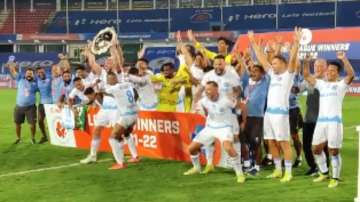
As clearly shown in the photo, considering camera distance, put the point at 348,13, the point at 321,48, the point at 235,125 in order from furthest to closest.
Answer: the point at 348,13 → the point at 321,48 → the point at 235,125

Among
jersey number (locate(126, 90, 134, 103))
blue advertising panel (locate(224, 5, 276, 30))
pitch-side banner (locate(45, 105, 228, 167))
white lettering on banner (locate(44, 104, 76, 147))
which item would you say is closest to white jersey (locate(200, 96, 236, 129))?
pitch-side banner (locate(45, 105, 228, 167))

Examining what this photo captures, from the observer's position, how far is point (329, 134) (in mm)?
9820

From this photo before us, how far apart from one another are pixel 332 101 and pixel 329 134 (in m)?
0.49

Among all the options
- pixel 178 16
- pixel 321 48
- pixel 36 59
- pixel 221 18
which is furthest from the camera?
pixel 178 16

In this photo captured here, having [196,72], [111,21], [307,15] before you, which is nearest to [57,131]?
[196,72]

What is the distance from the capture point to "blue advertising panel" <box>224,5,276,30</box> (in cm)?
5388

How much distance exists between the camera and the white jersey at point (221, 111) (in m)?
10.5

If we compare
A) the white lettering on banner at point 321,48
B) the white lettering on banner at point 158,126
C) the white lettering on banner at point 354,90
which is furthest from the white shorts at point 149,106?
the white lettering on banner at point 321,48

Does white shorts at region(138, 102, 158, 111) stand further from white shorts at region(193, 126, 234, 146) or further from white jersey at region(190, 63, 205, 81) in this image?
white shorts at region(193, 126, 234, 146)

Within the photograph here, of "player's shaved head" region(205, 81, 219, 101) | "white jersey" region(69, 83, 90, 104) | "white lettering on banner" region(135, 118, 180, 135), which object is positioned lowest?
"white lettering on banner" region(135, 118, 180, 135)

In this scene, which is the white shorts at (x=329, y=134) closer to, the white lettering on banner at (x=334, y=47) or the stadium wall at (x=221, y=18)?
the white lettering on banner at (x=334, y=47)

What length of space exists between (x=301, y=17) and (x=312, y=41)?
15805 millimetres

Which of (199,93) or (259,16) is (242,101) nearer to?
(199,93)

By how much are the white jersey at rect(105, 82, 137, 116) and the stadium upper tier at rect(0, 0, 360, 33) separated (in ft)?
130
